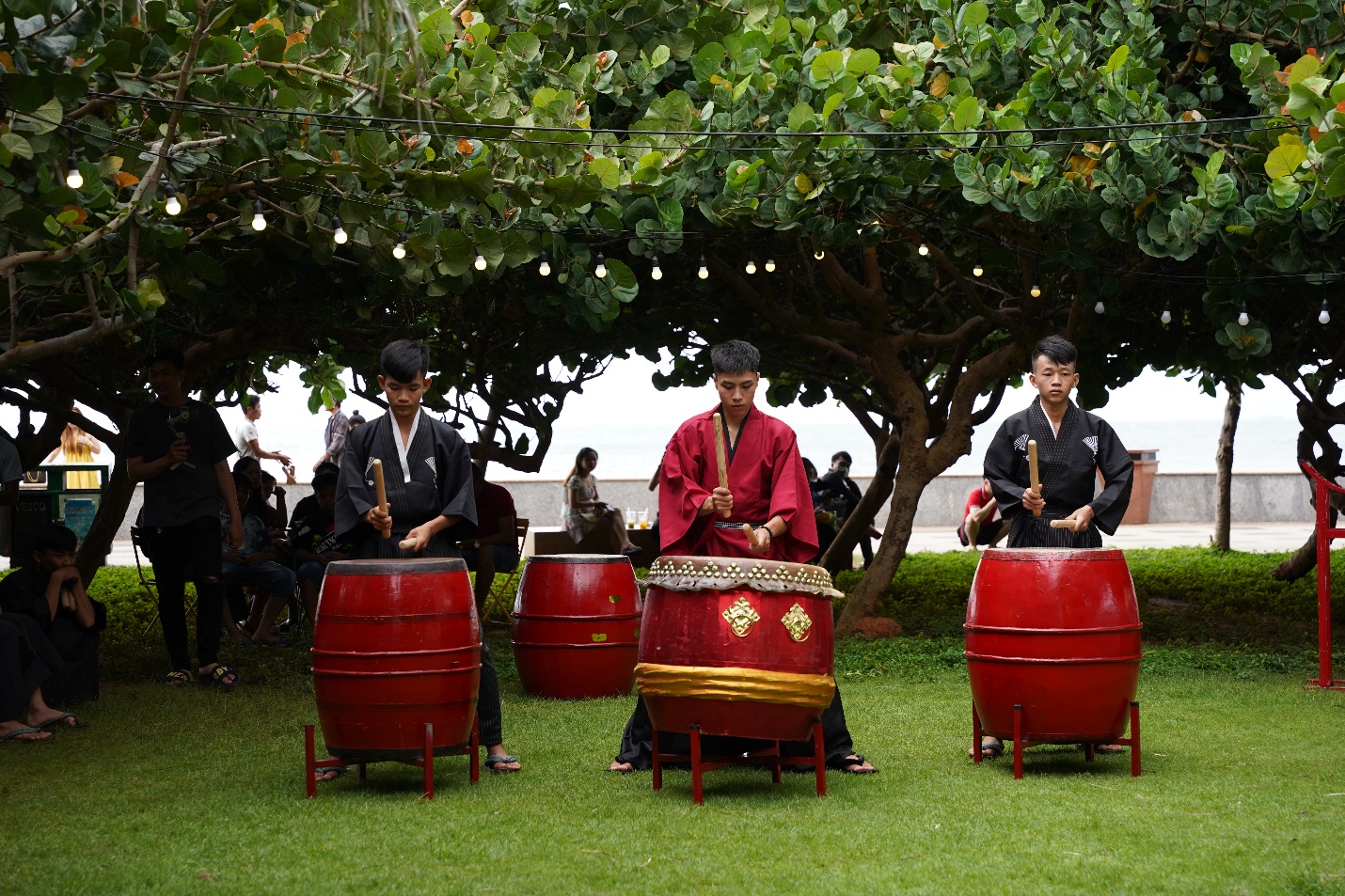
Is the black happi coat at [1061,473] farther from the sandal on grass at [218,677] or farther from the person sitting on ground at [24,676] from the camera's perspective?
the sandal on grass at [218,677]

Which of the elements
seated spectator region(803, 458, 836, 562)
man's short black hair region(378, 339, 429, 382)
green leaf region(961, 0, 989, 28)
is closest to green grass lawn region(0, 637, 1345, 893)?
man's short black hair region(378, 339, 429, 382)

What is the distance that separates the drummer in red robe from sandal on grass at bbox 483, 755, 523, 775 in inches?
16.1

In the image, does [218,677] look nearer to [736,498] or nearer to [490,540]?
[490,540]

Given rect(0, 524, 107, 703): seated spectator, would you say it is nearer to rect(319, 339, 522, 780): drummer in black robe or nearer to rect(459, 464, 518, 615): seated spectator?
rect(319, 339, 522, 780): drummer in black robe

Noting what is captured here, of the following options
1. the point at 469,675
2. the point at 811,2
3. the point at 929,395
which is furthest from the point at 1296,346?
the point at 469,675

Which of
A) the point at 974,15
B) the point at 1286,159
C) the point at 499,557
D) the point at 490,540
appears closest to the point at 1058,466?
the point at 1286,159

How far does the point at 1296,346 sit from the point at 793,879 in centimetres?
819

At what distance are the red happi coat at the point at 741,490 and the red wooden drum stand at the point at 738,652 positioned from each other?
40 centimetres

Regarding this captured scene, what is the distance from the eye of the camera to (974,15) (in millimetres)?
7953

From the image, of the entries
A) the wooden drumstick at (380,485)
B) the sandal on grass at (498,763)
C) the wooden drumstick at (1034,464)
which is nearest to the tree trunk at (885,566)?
the wooden drumstick at (1034,464)

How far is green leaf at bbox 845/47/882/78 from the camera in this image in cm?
769

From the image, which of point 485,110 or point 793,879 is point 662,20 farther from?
point 793,879

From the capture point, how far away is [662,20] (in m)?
8.52

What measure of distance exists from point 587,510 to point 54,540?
888 centimetres
